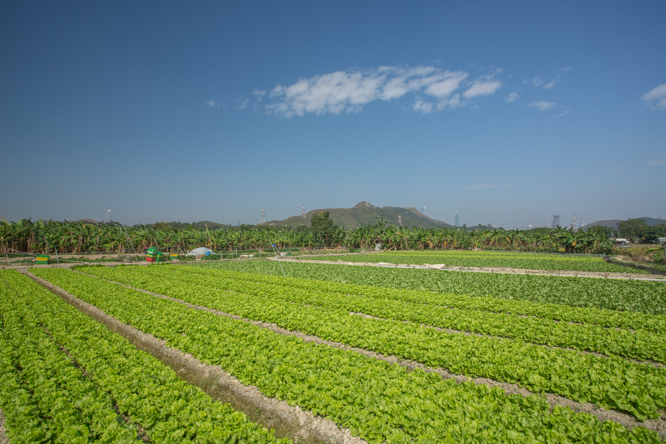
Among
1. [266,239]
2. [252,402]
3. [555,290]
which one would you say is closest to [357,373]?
[252,402]

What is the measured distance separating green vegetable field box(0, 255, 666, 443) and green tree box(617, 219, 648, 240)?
16474 centimetres

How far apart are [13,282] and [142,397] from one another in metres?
23.9

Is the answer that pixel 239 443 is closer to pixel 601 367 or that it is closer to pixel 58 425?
pixel 58 425

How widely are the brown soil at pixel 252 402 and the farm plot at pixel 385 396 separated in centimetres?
22

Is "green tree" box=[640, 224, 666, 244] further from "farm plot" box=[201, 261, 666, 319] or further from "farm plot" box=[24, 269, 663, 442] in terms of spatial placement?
"farm plot" box=[24, 269, 663, 442]

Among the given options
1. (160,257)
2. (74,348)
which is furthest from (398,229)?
(74,348)

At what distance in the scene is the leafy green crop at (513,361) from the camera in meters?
6.50

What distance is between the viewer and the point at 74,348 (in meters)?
9.01

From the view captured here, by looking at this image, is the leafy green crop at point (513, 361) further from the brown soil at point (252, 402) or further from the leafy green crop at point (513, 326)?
the brown soil at point (252, 402)

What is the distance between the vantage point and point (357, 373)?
7.22 metres

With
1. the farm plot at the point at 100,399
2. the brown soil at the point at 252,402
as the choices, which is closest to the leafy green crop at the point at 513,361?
the brown soil at the point at 252,402

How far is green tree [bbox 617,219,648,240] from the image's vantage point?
133 m

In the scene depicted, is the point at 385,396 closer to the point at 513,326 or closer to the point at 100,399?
the point at 100,399

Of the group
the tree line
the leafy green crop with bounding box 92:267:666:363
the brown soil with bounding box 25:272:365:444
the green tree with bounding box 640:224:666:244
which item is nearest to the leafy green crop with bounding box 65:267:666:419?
the leafy green crop with bounding box 92:267:666:363
